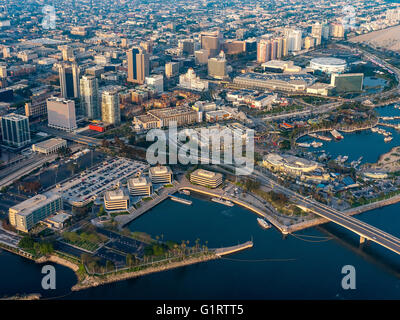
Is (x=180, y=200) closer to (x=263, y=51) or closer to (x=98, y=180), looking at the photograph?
(x=98, y=180)

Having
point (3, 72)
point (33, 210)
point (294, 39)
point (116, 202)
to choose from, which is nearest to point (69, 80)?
point (3, 72)

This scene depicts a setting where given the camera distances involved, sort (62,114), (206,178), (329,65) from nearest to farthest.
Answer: (206,178) → (62,114) → (329,65)

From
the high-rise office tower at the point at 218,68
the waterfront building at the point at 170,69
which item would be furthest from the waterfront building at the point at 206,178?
the waterfront building at the point at 170,69

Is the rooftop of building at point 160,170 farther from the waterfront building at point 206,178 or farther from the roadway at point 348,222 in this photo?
the roadway at point 348,222

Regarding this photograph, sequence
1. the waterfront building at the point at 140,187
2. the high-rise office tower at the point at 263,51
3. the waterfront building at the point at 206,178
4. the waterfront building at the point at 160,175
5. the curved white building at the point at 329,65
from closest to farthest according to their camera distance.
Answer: the waterfront building at the point at 140,187 → the waterfront building at the point at 206,178 → the waterfront building at the point at 160,175 → the curved white building at the point at 329,65 → the high-rise office tower at the point at 263,51

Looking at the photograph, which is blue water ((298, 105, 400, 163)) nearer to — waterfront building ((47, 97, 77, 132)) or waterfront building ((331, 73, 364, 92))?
waterfront building ((331, 73, 364, 92))

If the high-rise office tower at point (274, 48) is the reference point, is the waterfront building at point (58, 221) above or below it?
below
